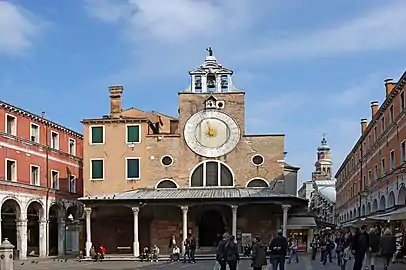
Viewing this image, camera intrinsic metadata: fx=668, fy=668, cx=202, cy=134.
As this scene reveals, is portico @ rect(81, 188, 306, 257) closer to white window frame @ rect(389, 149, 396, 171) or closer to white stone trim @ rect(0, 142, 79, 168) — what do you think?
white stone trim @ rect(0, 142, 79, 168)

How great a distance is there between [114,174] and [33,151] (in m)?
5.34

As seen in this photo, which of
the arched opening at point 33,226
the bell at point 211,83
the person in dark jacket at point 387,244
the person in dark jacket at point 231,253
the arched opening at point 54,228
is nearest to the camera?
the person in dark jacket at point 231,253

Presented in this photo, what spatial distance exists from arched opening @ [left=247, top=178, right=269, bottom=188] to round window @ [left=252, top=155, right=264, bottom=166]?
1.02 meters

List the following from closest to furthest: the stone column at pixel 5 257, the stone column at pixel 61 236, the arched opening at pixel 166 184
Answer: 1. the stone column at pixel 5 257
2. the arched opening at pixel 166 184
3. the stone column at pixel 61 236

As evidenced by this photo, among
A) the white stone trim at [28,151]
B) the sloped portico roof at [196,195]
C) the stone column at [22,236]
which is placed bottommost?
the stone column at [22,236]

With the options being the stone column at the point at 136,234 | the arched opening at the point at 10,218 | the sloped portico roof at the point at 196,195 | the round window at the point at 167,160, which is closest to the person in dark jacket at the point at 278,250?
the sloped portico roof at the point at 196,195

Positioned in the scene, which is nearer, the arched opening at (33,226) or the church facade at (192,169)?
the church facade at (192,169)

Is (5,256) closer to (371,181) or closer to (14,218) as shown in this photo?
(14,218)

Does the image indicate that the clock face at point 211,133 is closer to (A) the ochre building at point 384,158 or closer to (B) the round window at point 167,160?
(B) the round window at point 167,160

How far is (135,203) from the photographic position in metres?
39.3

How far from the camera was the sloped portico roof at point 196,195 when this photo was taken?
3878cm

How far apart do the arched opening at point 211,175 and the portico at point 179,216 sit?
1.06m

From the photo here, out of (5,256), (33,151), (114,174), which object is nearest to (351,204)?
(114,174)

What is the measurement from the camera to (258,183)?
42625 mm
